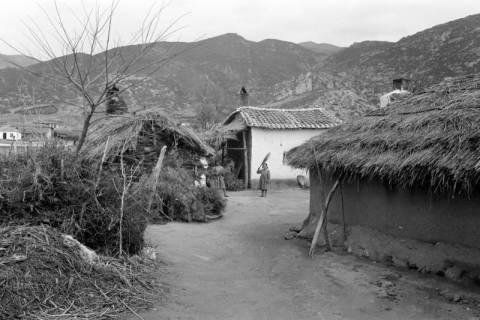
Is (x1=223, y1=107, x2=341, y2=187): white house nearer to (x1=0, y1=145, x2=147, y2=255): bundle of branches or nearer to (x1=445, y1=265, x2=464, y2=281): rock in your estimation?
(x1=0, y1=145, x2=147, y2=255): bundle of branches

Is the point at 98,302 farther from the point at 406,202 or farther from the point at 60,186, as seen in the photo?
the point at 406,202

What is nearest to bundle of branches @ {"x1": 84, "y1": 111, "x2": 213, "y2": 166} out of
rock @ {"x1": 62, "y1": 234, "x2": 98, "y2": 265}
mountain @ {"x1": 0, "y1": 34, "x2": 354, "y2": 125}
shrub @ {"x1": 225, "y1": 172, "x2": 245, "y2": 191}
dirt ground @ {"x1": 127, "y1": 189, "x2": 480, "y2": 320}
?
dirt ground @ {"x1": 127, "y1": 189, "x2": 480, "y2": 320}

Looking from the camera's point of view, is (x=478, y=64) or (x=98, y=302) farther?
(x=478, y=64)

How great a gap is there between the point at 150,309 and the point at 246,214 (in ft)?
27.3

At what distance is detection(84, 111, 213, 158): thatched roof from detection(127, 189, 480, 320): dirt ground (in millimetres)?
2964

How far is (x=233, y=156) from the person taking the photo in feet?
75.5

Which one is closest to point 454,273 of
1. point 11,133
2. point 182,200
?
point 182,200

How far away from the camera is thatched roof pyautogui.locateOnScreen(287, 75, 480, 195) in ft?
20.4

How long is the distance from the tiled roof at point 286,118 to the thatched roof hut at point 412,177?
11.2 m

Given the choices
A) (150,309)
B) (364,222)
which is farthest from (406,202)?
(150,309)

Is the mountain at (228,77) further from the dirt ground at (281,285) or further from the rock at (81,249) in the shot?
the rock at (81,249)

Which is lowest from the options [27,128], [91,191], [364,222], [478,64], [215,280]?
[215,280]

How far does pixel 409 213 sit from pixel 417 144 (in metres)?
1.20

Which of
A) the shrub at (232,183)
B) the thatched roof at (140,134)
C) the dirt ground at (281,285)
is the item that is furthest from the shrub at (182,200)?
the shrub at (232,183)
